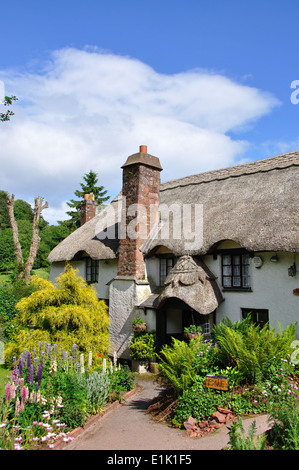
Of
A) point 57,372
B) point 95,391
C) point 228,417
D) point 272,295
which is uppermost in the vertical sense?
point 272,295

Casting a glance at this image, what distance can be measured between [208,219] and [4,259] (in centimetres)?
3991

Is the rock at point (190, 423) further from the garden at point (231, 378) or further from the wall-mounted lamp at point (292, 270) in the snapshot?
the wall-mounted lamp at point (292, 270)

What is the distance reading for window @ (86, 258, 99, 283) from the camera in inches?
609

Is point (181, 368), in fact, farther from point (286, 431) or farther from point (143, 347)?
point (143, 347)

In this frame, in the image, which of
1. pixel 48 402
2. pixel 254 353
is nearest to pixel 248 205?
pixel 254 353

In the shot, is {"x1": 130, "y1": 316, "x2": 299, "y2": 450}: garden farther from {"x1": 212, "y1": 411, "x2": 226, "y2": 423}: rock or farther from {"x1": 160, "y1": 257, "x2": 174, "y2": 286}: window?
{"x1": 160, "y1": 257, "x2": 174, "y2": 286}: window

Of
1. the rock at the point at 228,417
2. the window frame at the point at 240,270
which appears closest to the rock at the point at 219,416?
the rock at the point at 228,417

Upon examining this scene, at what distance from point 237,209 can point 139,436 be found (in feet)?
24.5

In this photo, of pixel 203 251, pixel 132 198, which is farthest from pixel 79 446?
pixel 132 198

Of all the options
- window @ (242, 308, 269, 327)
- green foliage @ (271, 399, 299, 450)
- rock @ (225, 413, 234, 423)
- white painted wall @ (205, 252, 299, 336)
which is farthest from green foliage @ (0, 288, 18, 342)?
green foliage @ (271, 399, 299, 450)

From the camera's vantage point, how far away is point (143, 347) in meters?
11.1

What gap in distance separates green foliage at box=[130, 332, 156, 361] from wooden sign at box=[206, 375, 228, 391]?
479 centimetres

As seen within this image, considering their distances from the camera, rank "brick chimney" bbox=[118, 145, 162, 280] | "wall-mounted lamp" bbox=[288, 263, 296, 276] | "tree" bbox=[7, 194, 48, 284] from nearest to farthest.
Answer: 1. "wall-mounted lamp" bbox=[288, 263, 296, 276]
2. "brick chimney" bbox=[118, 145, 162, 280]
3. "tree" bbox=[7, 194, 48, 284]

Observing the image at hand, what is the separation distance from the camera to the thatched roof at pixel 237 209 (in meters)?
9.45
